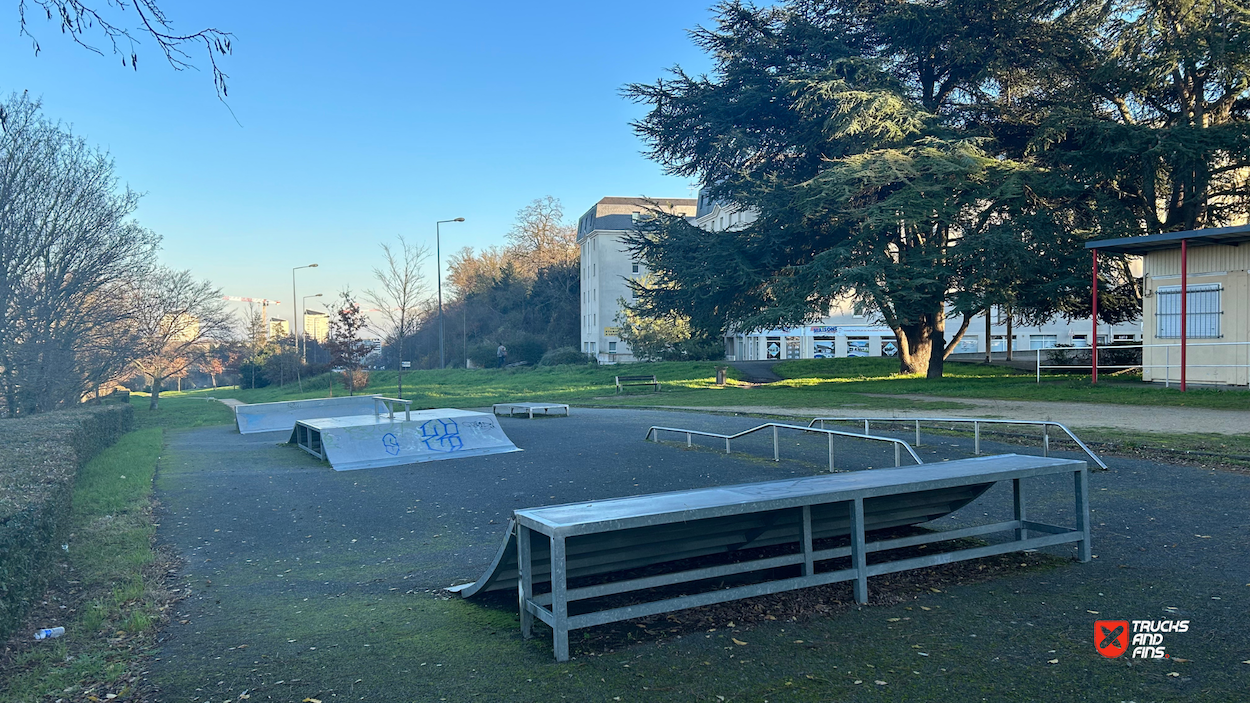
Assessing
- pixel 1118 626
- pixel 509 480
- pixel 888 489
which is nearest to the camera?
pixel 1118 626

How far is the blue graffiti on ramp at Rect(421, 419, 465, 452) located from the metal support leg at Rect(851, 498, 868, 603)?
9.73 m

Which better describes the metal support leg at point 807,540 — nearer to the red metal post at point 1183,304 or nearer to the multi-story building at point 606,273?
the red metal post at point 1183,304

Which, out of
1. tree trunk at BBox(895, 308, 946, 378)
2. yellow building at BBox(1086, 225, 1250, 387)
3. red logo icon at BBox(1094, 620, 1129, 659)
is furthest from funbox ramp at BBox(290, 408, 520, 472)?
tree trunk at BBox(895, 308, 946, 378)

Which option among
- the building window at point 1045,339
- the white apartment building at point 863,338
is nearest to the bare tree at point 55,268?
the white apartment building at point 863,338

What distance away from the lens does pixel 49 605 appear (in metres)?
5.57

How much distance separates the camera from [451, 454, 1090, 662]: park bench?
4.46 meters

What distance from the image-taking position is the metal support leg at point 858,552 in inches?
200

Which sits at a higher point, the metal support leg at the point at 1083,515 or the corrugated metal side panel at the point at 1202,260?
the corrugated metal side panel at the point at 1202,260

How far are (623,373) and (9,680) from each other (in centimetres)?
3459

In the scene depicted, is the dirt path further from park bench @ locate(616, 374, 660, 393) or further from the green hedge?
the green hedge

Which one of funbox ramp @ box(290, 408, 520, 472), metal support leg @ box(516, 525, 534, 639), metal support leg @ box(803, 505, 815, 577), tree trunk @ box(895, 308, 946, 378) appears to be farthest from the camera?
tree trunk @ box(895, 308, 946, 378)

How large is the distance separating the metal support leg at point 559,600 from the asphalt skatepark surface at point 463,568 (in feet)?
0.39

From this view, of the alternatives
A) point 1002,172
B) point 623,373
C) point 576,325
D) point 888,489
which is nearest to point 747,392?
point 1002,172

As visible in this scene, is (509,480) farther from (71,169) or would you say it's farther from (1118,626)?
(71,169)
